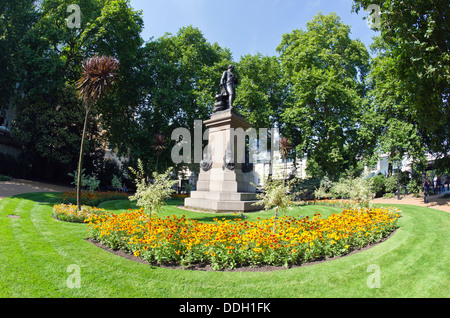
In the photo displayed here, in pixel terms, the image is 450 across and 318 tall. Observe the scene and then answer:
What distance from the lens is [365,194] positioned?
9.39 m

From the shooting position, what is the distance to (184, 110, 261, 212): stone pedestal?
12617mm

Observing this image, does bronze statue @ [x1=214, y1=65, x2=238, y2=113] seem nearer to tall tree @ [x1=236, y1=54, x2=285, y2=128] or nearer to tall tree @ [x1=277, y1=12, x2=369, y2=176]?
tall tree @ [x1=236, y1=54, x2=285, y2=128]

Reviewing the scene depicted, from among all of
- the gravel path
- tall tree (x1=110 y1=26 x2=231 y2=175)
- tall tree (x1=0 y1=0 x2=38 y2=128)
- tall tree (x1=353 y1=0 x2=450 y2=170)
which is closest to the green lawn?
tall tree (x1=353 y1=0 x2=450 y2=170)

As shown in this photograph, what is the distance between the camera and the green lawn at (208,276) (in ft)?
13.5

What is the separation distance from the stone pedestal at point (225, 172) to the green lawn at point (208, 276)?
6883mm

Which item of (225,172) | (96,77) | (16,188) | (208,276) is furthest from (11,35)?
(208,276)

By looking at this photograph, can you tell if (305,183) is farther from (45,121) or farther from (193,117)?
(45,121)

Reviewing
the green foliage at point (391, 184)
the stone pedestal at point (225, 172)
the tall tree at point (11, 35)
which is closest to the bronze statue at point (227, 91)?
the stone pedestal at point (225, 172)

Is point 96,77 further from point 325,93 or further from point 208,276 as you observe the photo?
point 325,93

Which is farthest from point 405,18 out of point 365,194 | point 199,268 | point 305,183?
point 305,183

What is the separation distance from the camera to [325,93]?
80.3 ft

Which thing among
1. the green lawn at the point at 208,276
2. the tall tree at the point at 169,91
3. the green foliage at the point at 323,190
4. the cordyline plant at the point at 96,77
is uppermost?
the tall tree at the point at 169,91

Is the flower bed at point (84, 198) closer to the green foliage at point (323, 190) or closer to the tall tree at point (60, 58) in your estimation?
the tall tree at point (60, 58)

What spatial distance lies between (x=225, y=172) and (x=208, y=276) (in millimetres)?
8656
